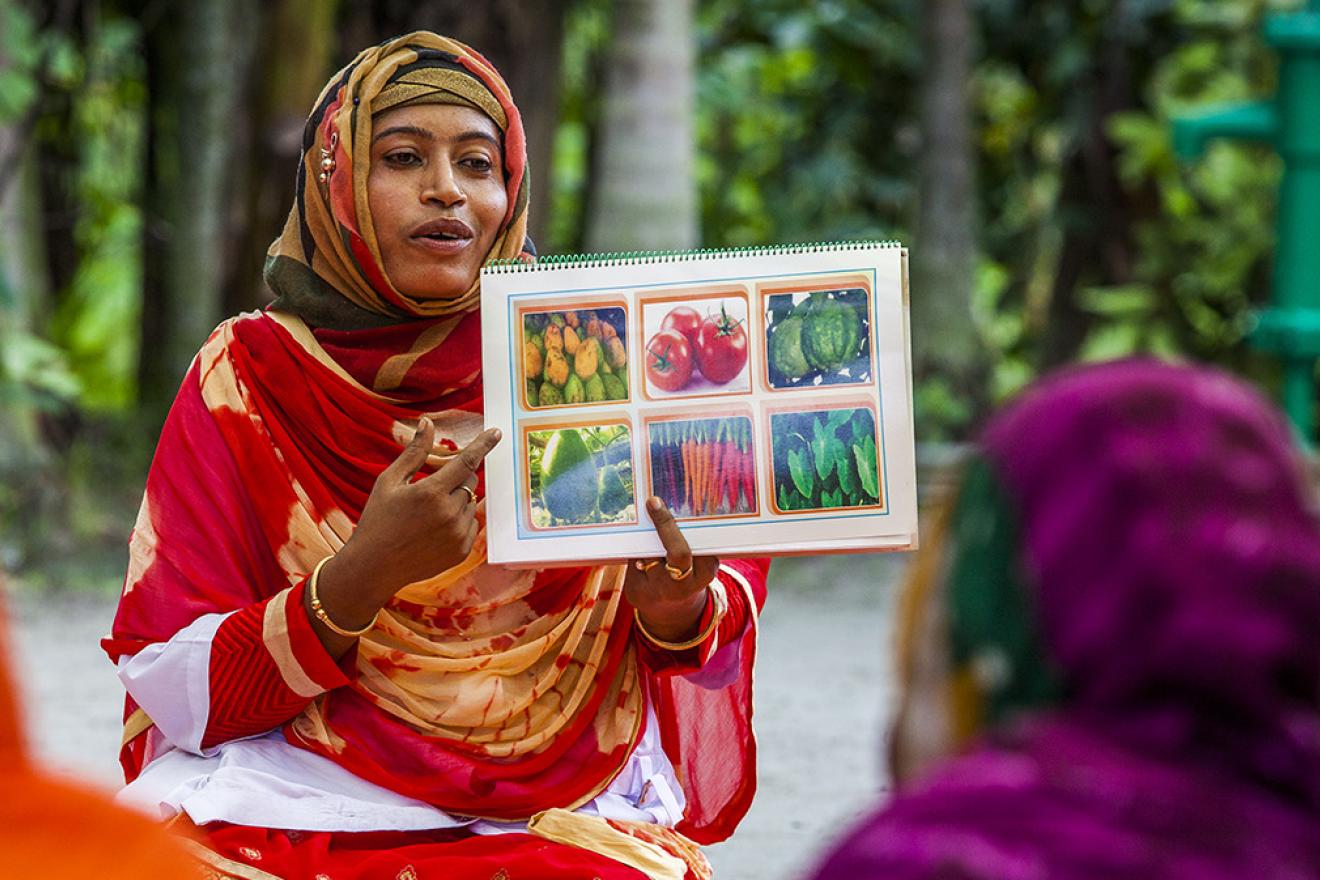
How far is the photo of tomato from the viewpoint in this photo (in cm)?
258

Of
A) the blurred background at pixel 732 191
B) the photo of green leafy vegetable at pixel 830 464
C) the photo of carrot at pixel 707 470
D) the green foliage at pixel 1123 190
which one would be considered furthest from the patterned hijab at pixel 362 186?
the green foliage at pixel 1123 190

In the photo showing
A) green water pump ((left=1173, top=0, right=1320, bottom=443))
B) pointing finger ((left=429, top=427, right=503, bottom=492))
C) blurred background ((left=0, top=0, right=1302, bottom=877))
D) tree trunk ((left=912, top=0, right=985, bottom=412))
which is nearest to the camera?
pointing finger ((left=429, top=427, right=503, bottom=492))

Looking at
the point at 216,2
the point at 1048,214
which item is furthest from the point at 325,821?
the point at 1048,214

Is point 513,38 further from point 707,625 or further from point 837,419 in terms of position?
point 837,419

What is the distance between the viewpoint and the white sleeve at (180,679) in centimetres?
265

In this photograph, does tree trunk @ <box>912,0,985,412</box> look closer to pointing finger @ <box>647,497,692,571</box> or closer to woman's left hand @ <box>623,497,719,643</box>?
woman's left hand @ <box>623,497,719,643</box>

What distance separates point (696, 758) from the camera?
3.06m

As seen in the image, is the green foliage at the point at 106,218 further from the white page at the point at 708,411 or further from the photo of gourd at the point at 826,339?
the photo of gourd at the point at 826,339

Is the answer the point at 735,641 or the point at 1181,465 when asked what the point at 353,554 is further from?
the point at 1181,465

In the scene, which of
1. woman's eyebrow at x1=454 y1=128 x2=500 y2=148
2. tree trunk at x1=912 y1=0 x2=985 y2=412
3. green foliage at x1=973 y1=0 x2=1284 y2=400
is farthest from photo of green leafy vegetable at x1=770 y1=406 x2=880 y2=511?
green foliage at x1=973 y1=0 x2=1284 y2=400

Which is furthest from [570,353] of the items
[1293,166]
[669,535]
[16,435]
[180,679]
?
[16,435]

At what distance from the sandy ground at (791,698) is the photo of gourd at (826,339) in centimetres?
140

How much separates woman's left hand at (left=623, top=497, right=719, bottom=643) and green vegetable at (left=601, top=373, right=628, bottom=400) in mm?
174

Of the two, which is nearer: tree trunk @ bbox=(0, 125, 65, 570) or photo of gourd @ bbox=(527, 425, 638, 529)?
photo of gourd @ bbox=(527, 425, 638, 529)
